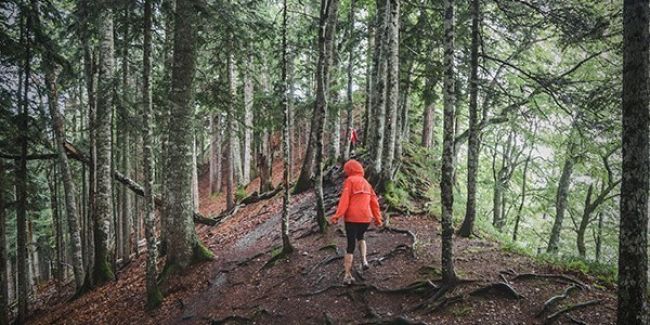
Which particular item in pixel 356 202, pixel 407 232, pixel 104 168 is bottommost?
pixel 407 232

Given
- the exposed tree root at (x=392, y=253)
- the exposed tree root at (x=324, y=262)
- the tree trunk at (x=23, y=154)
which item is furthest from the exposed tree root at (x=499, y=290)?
the tree trunk at (x=23, y=154)

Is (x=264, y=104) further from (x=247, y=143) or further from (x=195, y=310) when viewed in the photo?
(x=195, y=310)

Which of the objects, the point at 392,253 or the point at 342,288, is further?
the point at 392,253

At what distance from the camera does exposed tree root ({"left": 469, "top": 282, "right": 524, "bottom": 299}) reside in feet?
19.5

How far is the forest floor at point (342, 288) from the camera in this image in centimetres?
585

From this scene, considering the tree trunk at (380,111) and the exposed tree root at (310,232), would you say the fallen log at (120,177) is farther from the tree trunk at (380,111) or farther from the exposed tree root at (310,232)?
the tree trunk at (380,111)

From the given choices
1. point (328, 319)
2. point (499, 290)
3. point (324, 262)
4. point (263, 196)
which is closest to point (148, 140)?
point (324, 262)

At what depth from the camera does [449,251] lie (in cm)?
632

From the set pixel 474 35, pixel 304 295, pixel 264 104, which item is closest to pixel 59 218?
pixel 264 104

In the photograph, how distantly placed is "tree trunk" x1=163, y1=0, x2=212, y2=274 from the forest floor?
0.93m

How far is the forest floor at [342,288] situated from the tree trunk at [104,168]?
0.81 m

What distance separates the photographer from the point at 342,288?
23.6 feet

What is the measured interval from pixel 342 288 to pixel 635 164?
486 centimetres

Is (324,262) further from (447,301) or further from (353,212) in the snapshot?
(447,301)
